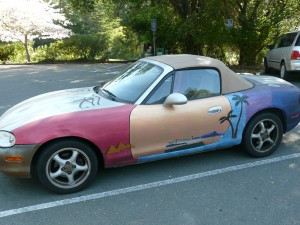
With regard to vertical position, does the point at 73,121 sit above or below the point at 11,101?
above

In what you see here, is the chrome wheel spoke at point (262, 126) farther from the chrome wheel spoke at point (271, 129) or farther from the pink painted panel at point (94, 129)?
the pink painted panel at point (94, 129)

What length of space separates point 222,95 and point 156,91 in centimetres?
87

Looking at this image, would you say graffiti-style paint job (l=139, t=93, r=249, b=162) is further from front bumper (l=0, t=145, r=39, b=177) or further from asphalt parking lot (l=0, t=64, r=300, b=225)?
front bumper (l=0, t=145, r=39, b=177)

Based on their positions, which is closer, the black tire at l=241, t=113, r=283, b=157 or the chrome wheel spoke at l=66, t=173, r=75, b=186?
the chrome wheel spoke at l=66, t=173, r=75, b=186

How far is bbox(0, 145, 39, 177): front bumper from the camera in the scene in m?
3.31

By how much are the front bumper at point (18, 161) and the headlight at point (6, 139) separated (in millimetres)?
43

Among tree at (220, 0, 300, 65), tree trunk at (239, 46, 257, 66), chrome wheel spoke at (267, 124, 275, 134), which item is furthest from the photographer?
tree trunk at (239, 46, 257, 66)

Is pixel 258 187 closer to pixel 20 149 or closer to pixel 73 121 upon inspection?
pixel 73 121

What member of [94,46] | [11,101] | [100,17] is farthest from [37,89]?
[100,17]

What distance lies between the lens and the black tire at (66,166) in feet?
11.1

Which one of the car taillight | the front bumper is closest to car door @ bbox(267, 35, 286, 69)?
the car taillight

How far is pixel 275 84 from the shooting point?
4586 mm

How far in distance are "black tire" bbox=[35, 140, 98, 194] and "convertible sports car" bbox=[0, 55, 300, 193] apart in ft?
0.03

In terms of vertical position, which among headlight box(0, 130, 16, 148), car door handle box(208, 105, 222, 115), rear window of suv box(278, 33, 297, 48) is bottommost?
headlight box(0, 130, 16, 148)
